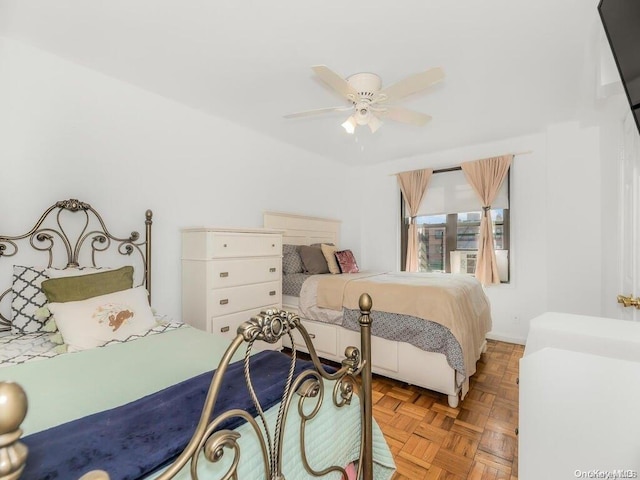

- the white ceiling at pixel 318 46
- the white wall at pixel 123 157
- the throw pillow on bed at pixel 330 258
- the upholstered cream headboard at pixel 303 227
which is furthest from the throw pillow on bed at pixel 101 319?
the throw pillow on bed at pixel 330 258

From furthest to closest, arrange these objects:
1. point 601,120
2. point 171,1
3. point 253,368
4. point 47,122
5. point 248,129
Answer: point 248,129 → point 601,120 → point 47,122 → point 171,1 → point 253,368

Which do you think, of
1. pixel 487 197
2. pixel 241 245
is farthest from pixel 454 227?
pixel 241 245

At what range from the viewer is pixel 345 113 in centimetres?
293

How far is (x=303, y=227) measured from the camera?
401 cm

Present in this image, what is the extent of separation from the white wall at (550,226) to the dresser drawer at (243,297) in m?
2.73

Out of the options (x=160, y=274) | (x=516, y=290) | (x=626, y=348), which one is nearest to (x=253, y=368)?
(x=626, y=348)

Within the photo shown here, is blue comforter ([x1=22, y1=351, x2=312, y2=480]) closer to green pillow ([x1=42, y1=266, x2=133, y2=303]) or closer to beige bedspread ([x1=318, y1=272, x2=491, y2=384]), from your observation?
green pillow ([x1=42, y1=266, x2=133, y2=303])

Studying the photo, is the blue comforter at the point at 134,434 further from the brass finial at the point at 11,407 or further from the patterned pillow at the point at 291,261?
the patterned pillow at the point at 291,261

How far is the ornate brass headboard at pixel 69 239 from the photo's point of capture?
6.09ft

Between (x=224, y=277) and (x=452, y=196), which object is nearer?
(x=224, y=277)

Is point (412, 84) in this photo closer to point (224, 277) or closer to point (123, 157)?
point (224, 277)

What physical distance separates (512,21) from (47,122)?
2990 mm

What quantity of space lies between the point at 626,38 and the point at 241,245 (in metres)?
2.56

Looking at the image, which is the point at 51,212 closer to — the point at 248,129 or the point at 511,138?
the point at 248,129
